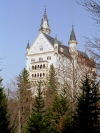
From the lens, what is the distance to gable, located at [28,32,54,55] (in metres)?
64.8

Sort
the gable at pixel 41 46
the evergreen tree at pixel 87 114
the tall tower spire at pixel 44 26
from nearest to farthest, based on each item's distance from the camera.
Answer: the evergreen tree at pixel 87 114 < the gable at pixel 41 46 < the tall tower spire at pixel 44 26

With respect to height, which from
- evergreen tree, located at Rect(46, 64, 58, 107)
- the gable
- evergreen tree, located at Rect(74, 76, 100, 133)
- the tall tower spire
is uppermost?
the tall tower spire

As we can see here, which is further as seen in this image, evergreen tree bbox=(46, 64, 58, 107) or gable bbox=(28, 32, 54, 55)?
gable bbox=(28, 32, 54, 55)

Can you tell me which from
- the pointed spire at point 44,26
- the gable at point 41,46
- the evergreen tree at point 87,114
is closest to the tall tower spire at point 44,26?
the pointed spire at point 44,26

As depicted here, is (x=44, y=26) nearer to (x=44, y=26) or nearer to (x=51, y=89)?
(x=44, y=26)

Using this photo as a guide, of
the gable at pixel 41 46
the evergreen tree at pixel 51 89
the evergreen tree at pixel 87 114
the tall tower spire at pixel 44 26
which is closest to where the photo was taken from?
the evergreen tree at pixel 87 114

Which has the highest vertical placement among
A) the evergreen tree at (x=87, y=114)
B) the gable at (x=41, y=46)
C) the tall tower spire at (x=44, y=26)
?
the tall tower spire at (x=44, y=26)

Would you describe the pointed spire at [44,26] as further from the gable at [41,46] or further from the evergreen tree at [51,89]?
the evergreen tree at [51,89]

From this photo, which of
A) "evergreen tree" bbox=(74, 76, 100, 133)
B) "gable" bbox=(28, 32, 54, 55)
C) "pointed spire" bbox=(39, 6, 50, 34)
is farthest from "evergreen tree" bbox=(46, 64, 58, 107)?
"pointed spire" bbox=(39, 6, 50, 34)

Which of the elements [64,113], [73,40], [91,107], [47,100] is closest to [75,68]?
[64,113]

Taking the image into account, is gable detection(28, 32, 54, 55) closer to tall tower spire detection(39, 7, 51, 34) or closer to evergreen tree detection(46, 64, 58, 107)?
evergreen tree detection(46, 64, 58, 107)

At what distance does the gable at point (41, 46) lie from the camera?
212ft

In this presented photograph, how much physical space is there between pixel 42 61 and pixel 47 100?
82.6ft

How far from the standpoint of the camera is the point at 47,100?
39.4 meters
